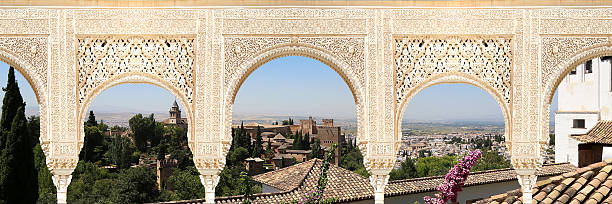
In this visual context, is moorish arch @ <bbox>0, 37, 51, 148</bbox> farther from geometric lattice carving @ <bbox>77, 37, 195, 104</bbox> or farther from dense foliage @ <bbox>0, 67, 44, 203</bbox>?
dense foliage @ <bbox>0, 67, 44, 203</bbox>

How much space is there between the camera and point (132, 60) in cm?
324

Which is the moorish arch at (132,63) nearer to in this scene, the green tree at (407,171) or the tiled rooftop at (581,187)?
the tiled rooftop at (581,187)

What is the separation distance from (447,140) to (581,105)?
1072cm

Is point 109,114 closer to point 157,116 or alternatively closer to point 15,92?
point 157,116

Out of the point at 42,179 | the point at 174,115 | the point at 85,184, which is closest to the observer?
the point at 42,179

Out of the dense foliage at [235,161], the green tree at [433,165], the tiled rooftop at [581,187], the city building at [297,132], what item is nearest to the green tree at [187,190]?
the dense foliage at [235,161]

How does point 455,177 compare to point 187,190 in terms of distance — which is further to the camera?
point 187,190

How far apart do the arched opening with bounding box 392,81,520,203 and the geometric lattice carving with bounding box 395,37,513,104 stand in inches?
240

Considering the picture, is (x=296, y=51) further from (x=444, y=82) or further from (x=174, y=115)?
(x=174, y=115)

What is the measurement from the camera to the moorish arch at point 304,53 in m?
3.24

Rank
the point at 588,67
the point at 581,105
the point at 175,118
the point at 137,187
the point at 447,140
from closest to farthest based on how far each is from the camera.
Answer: the point at 588,67 → the point at 581,105 → the point at 137,187 → the point at 447,140 → the point at 175,118

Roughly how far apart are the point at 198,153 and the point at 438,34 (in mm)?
1743

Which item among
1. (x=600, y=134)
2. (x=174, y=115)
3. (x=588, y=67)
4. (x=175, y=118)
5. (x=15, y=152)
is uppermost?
(x=588, y=67)

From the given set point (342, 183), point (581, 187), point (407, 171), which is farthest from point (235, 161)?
point (581, 187)
